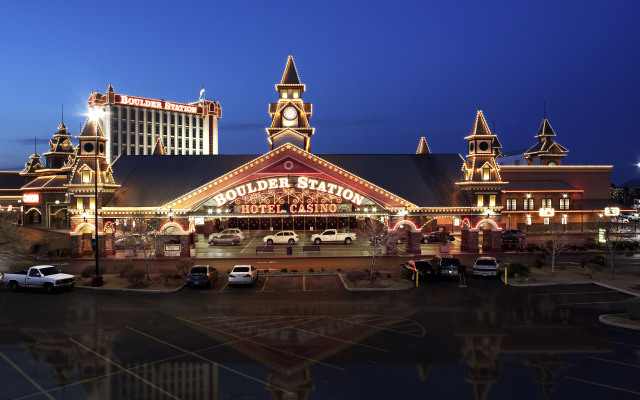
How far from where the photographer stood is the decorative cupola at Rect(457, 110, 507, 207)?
4681 centimetres

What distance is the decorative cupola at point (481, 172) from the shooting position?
154 ft

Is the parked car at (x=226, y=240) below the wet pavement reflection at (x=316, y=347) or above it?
above

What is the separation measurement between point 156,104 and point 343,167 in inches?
4100

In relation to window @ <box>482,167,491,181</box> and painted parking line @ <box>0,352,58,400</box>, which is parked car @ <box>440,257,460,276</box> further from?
painted parking line @ <box>0,352,58,400</box>

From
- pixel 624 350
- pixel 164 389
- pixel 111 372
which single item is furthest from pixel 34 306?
pixel 624 350

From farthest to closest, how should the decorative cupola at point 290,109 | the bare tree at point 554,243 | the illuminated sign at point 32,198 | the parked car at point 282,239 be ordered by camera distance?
the illuminated sign at point 32,198 < the decorative cupola at point 290,109 < the parked car at point 282,239 < the bare tree at point 554,243

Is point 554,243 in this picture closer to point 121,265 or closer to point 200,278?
point 200,278

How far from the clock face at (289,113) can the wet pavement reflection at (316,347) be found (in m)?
38.2

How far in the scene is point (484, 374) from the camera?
14984 millimetres

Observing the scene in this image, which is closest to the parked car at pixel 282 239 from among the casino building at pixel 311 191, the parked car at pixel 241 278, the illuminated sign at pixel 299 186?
the casino building at pixel 311 191

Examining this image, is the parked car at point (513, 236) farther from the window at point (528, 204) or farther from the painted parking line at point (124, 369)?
the painted parking line at point (124, 369)

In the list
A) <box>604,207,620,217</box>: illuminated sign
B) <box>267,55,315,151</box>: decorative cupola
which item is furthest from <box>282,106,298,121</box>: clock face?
<box>604,207,620,217</box>: illuminated sign

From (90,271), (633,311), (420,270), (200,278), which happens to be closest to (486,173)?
(420,270)

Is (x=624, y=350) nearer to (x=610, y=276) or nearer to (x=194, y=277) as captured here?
(x=610, y=276)
